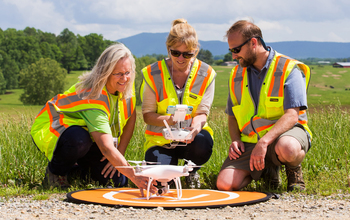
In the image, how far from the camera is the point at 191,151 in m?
4.83

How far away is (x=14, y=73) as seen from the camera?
9788cm

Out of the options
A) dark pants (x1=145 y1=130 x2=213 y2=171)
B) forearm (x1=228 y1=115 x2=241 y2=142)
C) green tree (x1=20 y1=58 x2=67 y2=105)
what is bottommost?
dark pants (x1=145 y1=130 x2=213 y2=171)

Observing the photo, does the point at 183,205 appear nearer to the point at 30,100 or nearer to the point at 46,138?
the point at 46,138

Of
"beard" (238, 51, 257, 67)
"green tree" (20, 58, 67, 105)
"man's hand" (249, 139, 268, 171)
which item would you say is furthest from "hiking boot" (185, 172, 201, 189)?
"green tree" (20, 58, 67, 105)

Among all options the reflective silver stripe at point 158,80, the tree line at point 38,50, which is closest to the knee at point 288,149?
the reflective silver stripe at point 158,80

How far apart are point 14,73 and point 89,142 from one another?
103 m

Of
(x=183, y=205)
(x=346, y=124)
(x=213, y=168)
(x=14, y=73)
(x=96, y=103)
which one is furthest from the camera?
(x=14, y=73)

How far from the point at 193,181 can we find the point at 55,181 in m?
1.83

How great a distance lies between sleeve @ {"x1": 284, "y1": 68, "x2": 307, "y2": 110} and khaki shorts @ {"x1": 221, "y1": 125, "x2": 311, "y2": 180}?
1.03 ft

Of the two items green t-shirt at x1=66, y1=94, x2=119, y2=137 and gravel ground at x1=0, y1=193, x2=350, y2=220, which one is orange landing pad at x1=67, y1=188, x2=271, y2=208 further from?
green t-shirt at x1=66, y1=94, x2=119, y2=137

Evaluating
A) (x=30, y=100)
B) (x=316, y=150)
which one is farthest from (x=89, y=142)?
(x=30, y=100)

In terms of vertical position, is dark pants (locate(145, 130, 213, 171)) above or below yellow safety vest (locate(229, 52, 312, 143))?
below

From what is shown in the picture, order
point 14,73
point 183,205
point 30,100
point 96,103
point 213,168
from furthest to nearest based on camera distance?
1. point 14,73
2. point 30,100
3. point 213,168
4. point 96,103
5. point 183,205

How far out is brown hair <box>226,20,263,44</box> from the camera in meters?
4.39
